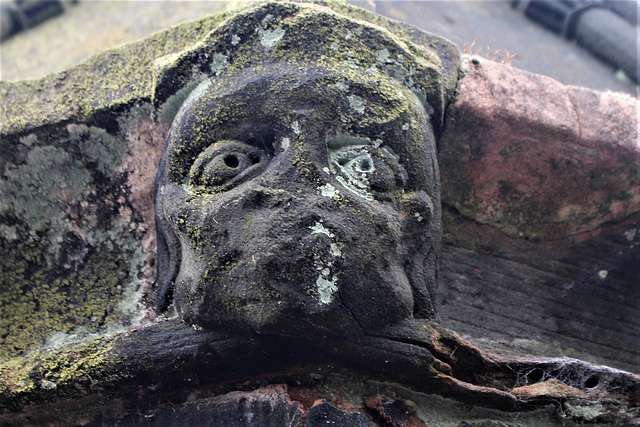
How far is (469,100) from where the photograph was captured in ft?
5.49

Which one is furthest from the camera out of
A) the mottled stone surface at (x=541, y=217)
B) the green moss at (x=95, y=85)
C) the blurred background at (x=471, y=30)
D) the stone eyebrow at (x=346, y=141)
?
the blurred background at (x=471, y=30)

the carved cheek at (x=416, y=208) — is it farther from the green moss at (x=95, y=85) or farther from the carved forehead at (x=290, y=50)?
the green moss at (x=95, y=85)

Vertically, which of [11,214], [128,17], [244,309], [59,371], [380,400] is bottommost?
[59,371]

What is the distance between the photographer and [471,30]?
369 cm

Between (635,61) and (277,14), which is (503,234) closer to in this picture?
(277,14)

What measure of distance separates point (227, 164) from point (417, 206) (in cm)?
51

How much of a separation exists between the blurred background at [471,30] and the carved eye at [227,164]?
225cm

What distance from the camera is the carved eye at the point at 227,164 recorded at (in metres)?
1.29

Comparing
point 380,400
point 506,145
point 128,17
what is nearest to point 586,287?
point 506,145

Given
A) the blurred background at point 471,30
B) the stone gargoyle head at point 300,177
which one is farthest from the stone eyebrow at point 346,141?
the blurred background at point 471,30

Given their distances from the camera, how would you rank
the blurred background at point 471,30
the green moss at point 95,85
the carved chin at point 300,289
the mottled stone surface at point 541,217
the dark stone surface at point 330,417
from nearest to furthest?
the carved chin at point 300,289, the dark stone surface at point 330,417, the green moss at point 95,85, the mottled stone surface at point 541,217, the blurred background at point 471,30

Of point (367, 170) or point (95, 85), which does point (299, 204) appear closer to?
point (367, 170)

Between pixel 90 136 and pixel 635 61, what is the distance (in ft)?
13.2

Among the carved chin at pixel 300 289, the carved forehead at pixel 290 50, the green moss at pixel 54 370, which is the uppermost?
the carved forehead at pixel 290 50
